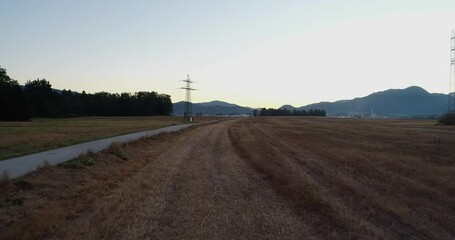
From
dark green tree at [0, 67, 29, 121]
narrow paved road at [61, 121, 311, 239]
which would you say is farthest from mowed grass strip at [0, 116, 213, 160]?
dark green tree at [0, 67, 29, 121]

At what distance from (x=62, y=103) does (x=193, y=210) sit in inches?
6055

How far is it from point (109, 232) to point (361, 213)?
4.88 meters

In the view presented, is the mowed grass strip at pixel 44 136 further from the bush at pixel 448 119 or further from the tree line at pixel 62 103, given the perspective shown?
the bush at pixel 448 119

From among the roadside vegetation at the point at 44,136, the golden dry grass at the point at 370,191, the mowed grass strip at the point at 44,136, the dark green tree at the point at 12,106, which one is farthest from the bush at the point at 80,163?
the dark green tree at the point at 12,106

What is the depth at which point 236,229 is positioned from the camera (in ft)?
28.6

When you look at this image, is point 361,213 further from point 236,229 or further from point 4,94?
point 4,94

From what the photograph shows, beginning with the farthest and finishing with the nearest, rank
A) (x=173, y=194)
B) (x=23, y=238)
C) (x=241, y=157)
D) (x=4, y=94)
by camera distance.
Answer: (x=4, y=94) < (x=241, y=157) < (x=173, y=194) < (x=23, y=238)

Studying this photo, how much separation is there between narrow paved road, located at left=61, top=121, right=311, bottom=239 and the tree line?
91689mm

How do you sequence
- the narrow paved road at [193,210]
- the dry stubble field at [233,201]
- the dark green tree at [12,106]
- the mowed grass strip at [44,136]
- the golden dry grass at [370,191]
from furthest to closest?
the dark green tree at [12,106], the mowed grass strip at [44,136], the golden dry grass at [370,191], the dry stubble field at [233,201], the narrow paved road at [193,210]

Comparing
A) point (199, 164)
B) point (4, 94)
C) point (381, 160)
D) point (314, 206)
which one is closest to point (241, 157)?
point (199, 164)

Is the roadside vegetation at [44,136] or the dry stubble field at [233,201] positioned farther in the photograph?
the roadside vegetation at [44,136]

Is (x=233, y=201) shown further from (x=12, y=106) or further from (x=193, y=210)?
(x=12, y=106)

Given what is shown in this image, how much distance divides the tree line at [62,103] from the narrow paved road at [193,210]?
91.7 m

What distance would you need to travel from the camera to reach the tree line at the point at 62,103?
325 ft
